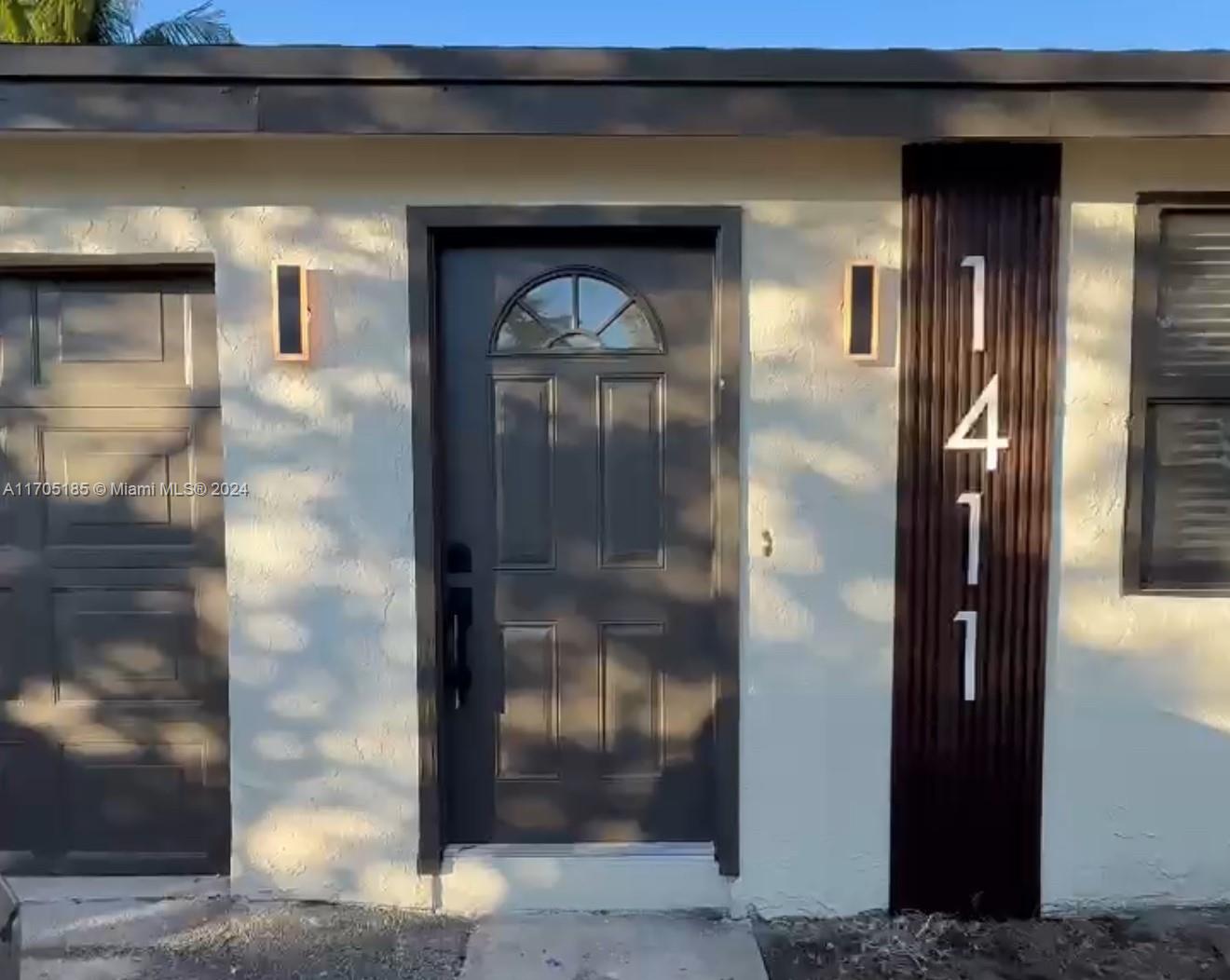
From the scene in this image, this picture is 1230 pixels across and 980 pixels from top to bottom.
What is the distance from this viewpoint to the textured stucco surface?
2.80 m

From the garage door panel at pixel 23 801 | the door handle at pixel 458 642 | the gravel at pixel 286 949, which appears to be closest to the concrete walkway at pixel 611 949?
the gravel at pixel 286 949

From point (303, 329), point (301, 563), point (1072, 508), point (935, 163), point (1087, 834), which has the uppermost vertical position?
point (935, 163)

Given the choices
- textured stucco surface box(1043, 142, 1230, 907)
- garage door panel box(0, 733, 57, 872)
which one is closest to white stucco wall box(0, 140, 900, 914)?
textured stucco surface box(1043, 142, 1230, 907)

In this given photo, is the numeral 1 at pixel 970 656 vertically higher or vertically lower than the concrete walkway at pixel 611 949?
higher

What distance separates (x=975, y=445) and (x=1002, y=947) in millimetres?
1535

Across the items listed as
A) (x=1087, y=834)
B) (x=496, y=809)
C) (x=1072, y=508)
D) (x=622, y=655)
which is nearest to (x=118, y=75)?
(x=622, y=655)

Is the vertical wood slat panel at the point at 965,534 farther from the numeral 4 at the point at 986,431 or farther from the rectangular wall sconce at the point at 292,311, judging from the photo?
the rectangular wall sconce at the point at 292,311

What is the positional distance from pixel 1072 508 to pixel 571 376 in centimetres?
162

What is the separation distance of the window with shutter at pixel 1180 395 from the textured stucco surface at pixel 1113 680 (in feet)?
0.16

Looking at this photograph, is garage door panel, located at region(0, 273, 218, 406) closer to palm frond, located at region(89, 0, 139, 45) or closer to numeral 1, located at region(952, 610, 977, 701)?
numeral 1, located at region(952, 610, 977, 701)

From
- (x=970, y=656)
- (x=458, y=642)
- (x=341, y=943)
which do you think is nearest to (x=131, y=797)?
(x=341, y=943)

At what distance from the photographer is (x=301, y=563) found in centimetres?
287

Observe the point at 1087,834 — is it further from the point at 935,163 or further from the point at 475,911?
the point at 935,163

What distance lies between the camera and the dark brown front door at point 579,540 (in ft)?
9.53
